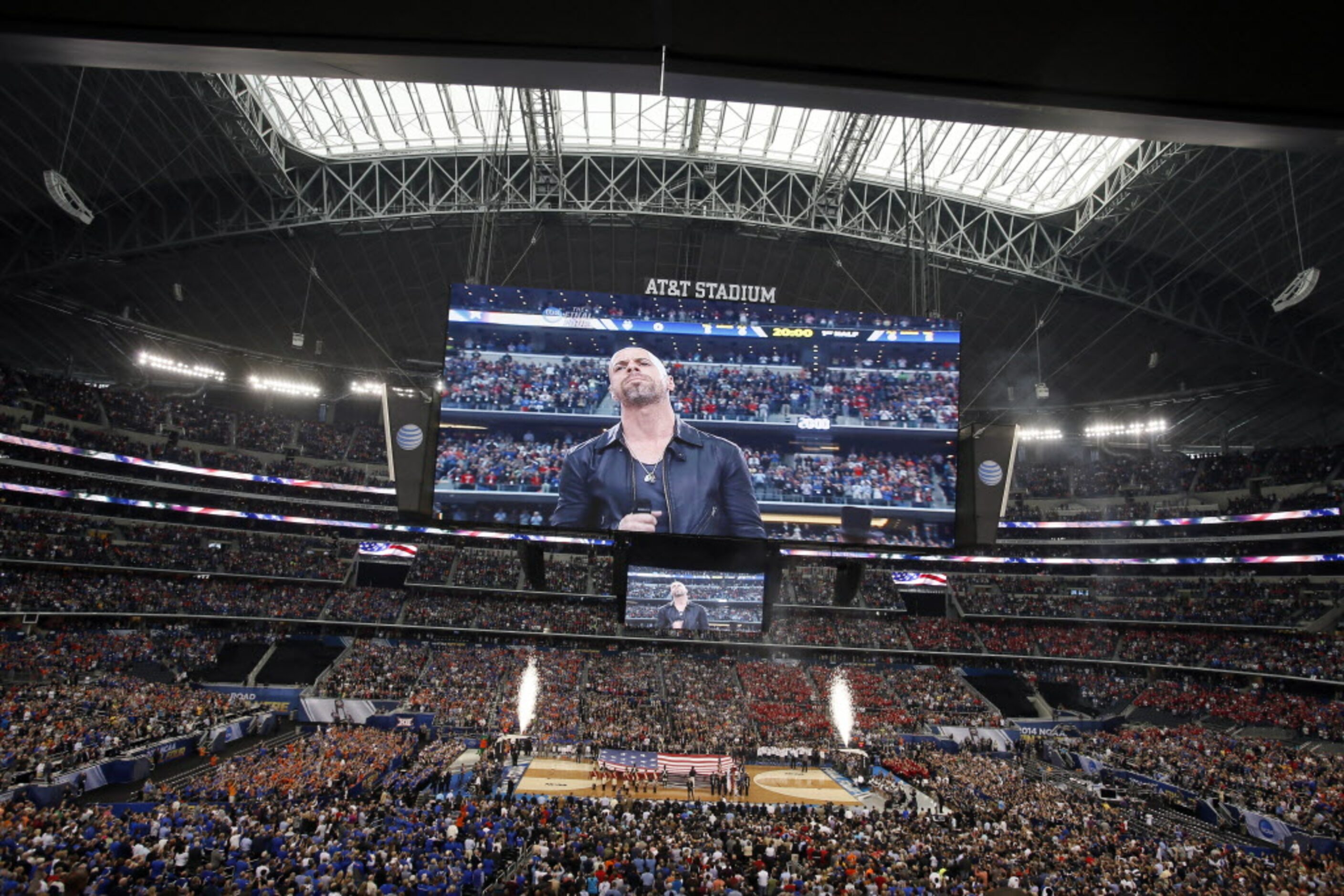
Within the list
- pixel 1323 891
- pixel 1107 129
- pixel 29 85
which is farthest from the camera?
pixel 29 85

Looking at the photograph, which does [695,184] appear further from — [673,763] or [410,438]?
[673,763]

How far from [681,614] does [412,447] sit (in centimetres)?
838

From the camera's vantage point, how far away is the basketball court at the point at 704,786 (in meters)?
27.1

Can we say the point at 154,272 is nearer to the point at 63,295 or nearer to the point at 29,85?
→ the point at 63,295

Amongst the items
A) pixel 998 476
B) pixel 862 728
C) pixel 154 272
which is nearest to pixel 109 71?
pixel 154 272

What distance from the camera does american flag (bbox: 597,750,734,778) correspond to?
2969 centimetres

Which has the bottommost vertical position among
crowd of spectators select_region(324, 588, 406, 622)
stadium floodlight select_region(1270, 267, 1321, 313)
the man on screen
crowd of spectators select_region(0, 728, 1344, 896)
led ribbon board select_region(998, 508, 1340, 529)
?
crowd of spectators select_region(0, 728, 1344, 896)

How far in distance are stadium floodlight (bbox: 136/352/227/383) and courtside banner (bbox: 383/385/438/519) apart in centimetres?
3792

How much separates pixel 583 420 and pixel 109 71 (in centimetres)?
2223

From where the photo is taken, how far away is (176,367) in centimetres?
4634

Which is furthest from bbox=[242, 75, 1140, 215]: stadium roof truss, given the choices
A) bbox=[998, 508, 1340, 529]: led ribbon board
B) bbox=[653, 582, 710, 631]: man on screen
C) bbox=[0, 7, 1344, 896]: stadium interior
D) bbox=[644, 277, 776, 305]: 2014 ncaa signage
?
bbox=[998, 508, 1340, 529]: led ribbon board

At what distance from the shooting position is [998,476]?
620 inches

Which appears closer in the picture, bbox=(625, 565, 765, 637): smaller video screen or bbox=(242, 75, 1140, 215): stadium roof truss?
bbox=(625, 565, 765, 637): smaller video screen

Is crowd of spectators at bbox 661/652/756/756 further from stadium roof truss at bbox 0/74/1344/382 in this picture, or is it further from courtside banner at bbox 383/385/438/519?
stadium roof truss at bbox 0/74/1344/382
